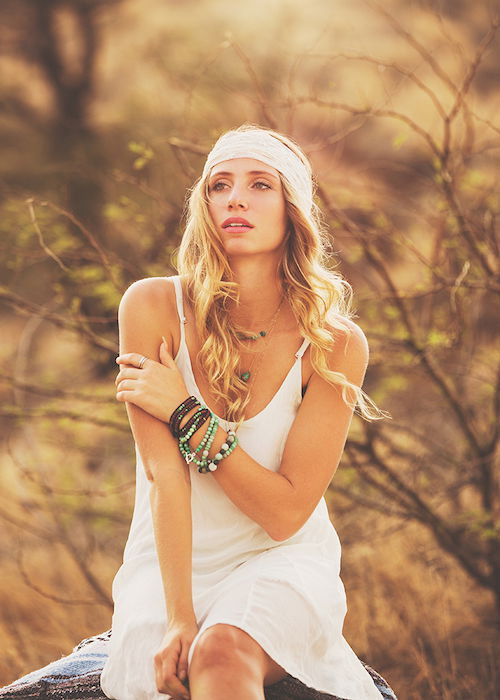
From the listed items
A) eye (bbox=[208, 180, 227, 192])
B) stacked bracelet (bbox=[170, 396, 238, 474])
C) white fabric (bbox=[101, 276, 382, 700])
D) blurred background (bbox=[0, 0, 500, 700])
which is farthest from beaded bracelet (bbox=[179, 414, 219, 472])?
blurred background (bbox=[0, 0, 500, 700])

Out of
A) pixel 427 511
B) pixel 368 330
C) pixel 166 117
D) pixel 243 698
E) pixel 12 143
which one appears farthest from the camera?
pixel 12 143

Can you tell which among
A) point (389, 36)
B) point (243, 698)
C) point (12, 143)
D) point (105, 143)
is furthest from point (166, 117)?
point (243, 698)

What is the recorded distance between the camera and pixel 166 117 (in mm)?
6746

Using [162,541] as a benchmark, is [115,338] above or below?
above

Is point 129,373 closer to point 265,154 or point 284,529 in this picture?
point 284,529

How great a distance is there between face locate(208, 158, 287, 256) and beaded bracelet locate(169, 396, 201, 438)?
18.6 inches

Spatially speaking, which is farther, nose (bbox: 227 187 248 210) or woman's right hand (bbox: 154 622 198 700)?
nose (bbox: 227 187 248 210)

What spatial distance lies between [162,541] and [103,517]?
2252 millimetres

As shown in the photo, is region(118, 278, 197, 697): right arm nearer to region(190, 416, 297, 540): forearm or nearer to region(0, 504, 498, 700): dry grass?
region(190, 416, 297, 540): forearm

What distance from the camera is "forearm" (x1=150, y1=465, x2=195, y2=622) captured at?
1965mm

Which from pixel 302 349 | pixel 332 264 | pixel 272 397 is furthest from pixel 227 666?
pixel 332 264

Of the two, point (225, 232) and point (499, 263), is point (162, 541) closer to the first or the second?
point (225, 232)

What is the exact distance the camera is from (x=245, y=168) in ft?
7.70

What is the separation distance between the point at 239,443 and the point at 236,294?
0.45 meters
